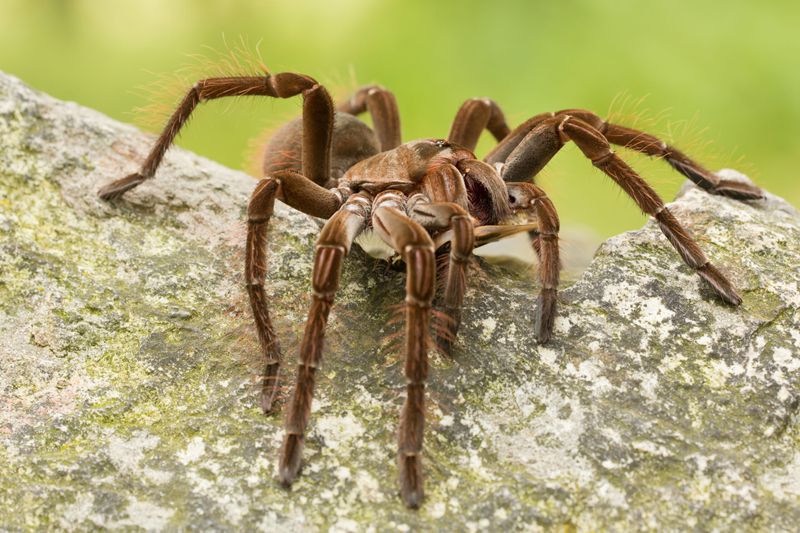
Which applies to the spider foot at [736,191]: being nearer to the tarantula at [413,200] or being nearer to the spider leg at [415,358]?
the tarantula at [413,200]

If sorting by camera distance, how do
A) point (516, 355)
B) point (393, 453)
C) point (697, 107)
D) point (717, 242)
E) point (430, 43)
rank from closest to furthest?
point (393, 453), point (516, 355), point (717, 242), point (697, 107), point (430, 43)

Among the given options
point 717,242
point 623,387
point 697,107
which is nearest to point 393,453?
point 623,387

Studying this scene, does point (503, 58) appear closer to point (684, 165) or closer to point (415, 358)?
point (684, 165)

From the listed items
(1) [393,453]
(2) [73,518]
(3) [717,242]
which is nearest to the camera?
(2) [73,518]

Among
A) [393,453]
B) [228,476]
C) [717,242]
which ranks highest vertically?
[717,242]

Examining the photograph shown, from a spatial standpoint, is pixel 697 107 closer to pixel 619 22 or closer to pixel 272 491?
pixel 619 22

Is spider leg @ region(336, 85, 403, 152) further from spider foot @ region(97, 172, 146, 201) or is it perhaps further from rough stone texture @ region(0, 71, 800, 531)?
spider foot @ region(97, 172, 146, 201)

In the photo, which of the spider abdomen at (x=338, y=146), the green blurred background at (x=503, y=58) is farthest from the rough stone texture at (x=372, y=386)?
the green blurred background at (x=503, y=58)
